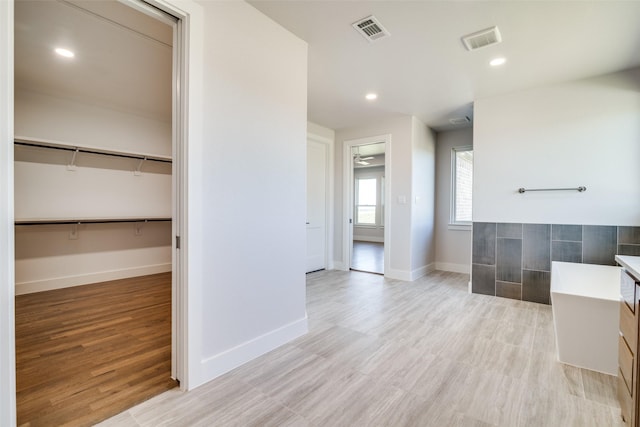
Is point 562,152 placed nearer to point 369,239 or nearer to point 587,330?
point 587,330

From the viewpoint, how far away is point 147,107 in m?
4.19

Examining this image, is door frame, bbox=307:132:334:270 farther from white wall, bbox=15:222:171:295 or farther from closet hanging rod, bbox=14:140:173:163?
white wall, bbox=15:222:171:295

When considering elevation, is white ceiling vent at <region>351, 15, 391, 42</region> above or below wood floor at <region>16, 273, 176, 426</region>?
above

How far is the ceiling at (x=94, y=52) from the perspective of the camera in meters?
2.10

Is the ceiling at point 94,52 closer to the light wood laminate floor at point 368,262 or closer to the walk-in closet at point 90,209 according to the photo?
the walk-in closet at point 90,209

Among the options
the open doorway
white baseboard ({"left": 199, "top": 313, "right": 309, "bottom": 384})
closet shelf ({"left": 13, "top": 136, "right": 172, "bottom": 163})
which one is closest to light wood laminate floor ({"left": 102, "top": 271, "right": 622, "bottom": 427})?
white baseboard ({"left": 199, "top": 313, "right": 309, "bottom": 384})

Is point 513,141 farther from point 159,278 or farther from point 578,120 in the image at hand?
point 159,278

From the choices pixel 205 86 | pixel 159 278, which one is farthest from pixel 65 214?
pixel 205 86

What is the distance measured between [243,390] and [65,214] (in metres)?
3.72

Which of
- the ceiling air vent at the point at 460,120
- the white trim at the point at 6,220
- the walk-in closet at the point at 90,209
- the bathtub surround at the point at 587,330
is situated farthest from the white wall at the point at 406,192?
the white trim at the point at 6,220

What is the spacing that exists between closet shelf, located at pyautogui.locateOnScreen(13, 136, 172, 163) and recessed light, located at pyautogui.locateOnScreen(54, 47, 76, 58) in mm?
1143

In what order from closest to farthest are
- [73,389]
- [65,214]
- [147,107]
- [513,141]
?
[73,389] → [513,141] → [65,214] → [147,107]

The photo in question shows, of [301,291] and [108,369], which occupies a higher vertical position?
[301,291]

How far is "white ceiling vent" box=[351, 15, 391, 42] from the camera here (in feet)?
7.16
